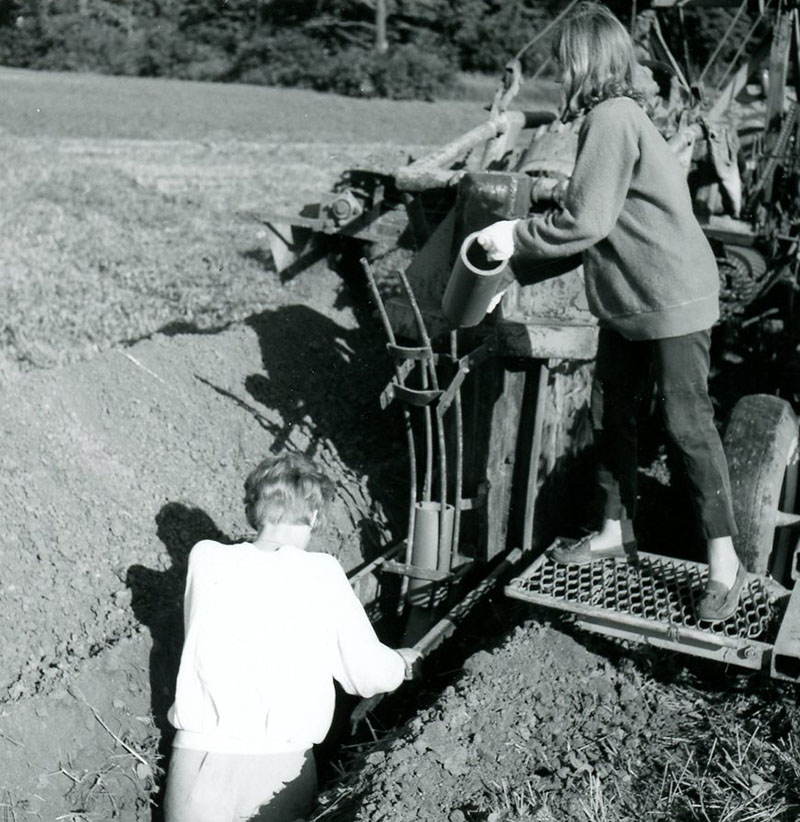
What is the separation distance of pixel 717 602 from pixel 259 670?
4.91 ft

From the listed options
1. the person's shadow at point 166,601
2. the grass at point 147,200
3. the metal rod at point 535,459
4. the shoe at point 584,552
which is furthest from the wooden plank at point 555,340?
the grass at point 147,200

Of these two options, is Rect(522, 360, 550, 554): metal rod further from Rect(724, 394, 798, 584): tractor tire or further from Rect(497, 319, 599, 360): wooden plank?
Rect(724, 394, 798, 584): tractor tire

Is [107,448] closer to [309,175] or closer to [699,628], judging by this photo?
[699,628]

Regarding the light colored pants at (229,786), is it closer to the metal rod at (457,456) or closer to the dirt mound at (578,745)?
the dirt mound at (578,745)

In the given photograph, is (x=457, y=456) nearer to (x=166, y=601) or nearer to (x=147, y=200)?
(x=166, y=601)

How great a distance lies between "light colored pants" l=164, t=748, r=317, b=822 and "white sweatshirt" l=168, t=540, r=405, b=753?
4 cm

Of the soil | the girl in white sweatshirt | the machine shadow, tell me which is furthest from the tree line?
the girl in white sweatshirt

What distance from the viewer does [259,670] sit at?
129 inches

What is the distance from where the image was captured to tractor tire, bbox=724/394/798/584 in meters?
4.11

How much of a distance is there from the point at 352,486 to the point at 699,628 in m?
2.06

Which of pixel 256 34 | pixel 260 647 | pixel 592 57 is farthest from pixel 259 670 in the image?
pixel 256 34

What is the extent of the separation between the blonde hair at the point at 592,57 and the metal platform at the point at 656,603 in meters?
1.63

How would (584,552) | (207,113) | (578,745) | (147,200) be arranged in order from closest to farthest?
1. (578,745)
2. (584,552)
3. (147,200)
4. (207,113)

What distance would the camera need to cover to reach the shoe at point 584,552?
4.00 meters
